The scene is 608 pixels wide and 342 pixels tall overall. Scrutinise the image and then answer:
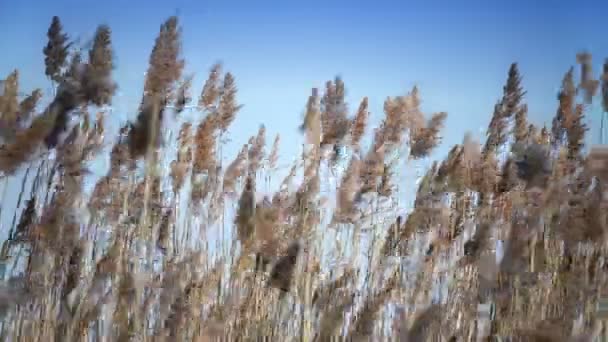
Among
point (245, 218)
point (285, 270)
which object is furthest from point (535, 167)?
point (245, 218)

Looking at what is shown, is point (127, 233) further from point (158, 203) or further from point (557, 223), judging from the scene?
point (557, 223)

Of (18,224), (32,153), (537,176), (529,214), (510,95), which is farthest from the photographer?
(510,95)

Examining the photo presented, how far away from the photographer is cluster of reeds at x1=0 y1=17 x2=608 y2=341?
8.61 ft

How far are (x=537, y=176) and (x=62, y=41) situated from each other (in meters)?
1.79

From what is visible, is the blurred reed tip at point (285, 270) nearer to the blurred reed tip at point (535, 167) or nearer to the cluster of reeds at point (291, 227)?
the cluster of reeds at point (291, 227)

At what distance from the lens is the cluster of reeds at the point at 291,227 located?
8.61 ft

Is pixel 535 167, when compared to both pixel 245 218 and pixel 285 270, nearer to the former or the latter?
pixel 285 270

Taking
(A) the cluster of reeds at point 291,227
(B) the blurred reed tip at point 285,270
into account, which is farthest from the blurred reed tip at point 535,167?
(B) the blurred reed tip at point 285,270

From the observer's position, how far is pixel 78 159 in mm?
2654

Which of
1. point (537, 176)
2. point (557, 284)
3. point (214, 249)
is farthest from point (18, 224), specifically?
point (557, 284)

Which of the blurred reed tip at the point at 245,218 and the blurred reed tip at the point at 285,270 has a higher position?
the blurred reed tip at the point at 245,218

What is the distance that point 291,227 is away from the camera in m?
3.38

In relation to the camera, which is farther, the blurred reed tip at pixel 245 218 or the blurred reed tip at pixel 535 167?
the blurred reed tip at pixel 245 218

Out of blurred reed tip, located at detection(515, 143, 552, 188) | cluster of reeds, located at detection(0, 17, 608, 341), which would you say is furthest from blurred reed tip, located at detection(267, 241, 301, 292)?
blurred reed tip, located at detection(515, 143, 552, 188)
